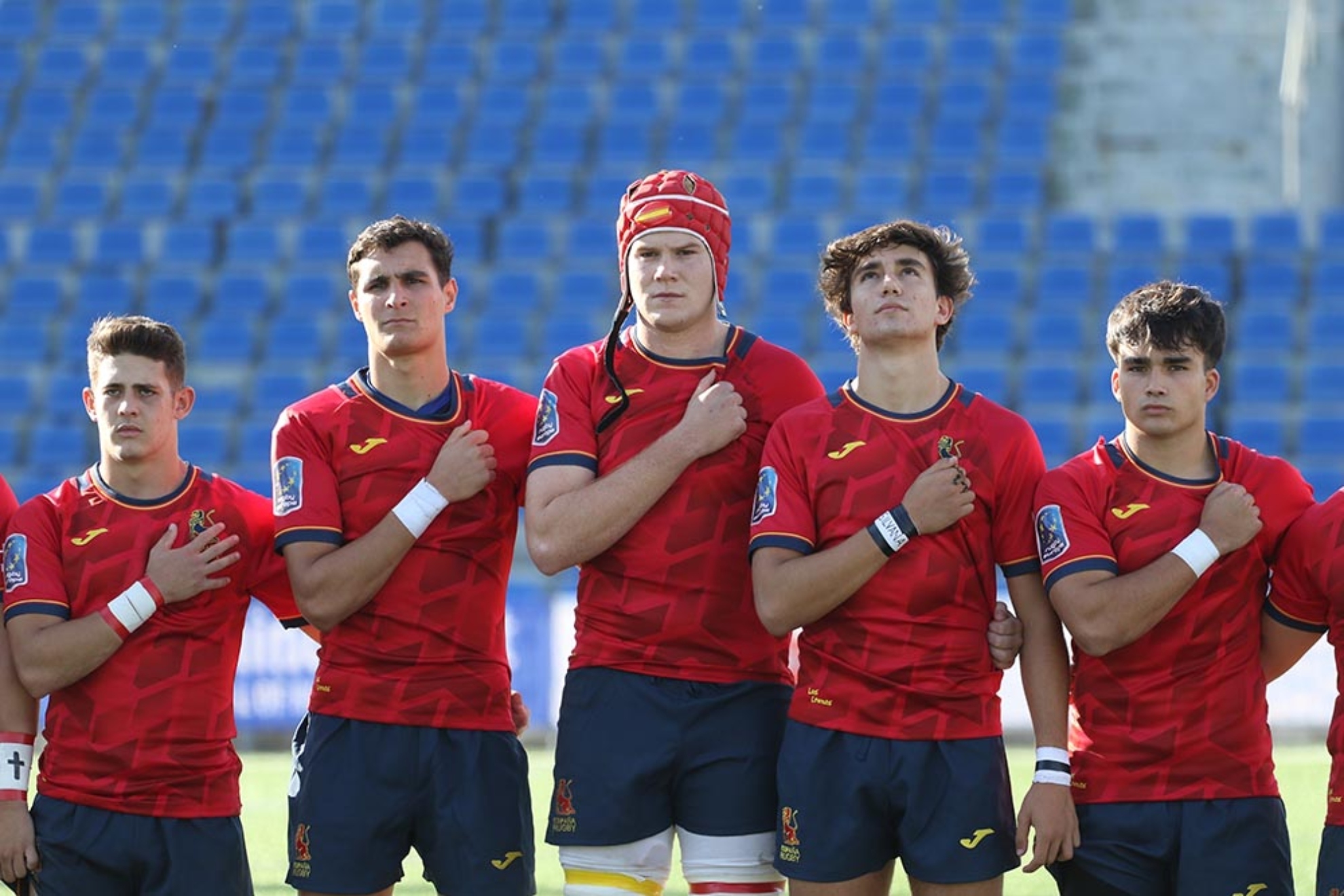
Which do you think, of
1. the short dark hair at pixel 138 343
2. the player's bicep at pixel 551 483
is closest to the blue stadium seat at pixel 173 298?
the short dark hair at pixel 138 343

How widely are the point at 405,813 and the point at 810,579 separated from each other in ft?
4.04

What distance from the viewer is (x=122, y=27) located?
20609 mm

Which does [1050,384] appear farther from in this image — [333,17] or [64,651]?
[64,651]

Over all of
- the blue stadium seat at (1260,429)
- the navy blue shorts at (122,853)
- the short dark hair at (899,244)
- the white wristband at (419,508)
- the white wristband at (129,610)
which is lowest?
the navy blue shorts at (122,853)

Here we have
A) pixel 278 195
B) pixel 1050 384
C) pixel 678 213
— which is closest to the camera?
pixel 678 213

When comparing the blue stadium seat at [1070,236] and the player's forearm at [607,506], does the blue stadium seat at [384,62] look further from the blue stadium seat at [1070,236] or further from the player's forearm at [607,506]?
the player's forearm at [607,506]

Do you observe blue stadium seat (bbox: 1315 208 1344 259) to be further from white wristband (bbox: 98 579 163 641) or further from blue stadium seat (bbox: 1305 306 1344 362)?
white wristband (bbox: 98 579 163 641)

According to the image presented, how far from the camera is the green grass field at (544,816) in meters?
7.55

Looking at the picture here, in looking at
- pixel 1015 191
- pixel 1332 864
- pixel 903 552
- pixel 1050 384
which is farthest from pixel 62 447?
pixel 1332 864

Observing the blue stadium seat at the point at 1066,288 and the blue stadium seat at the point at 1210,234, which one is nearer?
the blue stadium seat at the point at 1066,288

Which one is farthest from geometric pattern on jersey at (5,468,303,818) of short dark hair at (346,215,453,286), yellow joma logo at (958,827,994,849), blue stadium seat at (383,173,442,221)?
blue stadium seat at (383,173,442,221)

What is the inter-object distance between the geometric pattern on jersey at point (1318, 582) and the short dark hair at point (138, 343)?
9.39ft

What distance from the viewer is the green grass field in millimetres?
7551

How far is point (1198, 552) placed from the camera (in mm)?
4660
